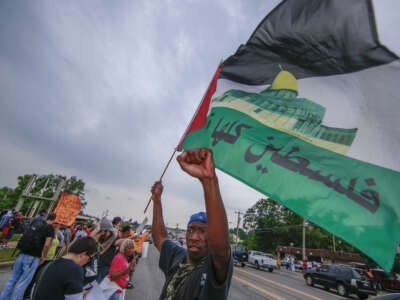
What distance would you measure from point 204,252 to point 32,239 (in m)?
4.65

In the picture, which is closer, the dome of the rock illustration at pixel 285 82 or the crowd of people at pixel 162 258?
the crowd of people at pixel 162 258

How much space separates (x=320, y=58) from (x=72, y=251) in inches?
146

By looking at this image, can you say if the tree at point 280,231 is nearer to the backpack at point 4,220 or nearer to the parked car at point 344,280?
the parked car at point 344,280

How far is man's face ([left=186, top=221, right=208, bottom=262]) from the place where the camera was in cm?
183

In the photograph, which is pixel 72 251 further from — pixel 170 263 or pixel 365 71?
pixel 365 71

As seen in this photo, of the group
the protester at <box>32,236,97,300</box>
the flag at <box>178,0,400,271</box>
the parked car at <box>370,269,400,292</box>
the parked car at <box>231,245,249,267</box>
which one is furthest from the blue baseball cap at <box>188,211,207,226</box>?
the parked car at <box>370,269,400,292</box>

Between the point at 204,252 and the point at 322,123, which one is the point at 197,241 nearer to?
the point at 204,252

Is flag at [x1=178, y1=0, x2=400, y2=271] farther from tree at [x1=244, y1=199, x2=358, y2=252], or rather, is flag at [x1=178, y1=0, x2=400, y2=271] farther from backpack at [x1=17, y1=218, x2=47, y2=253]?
tree at [x1=244, y1=199, x2=358, y2=252]

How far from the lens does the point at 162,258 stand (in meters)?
2.34

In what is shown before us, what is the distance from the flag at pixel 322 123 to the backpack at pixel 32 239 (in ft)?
14.0

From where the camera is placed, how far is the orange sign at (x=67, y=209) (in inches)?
320

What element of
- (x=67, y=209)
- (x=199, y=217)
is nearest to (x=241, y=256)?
(x=67, y=209)

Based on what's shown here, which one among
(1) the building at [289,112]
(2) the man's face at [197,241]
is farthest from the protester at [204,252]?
(1) the building at [289,112]

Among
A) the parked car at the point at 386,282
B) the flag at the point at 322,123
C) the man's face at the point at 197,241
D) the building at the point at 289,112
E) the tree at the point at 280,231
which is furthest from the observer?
the tree at the point at 280,231
